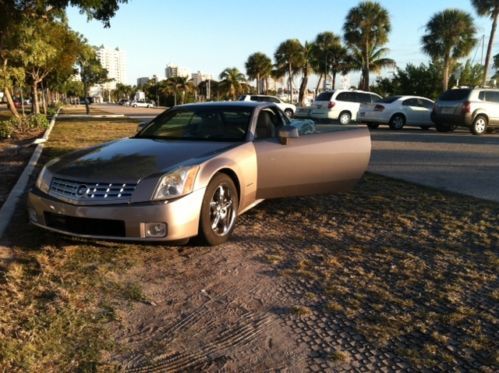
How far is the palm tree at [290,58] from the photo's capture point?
6469 cm

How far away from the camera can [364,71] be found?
2094 inches

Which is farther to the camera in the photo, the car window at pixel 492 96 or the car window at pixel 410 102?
the car window at pixel 410 102

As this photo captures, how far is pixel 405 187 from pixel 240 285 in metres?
4.33

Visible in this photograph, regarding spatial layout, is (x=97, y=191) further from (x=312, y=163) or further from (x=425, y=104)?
(x=425, y=104)

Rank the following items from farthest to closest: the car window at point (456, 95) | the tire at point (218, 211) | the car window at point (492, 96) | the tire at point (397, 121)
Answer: the tire at point (397, 121), the car window at point (492, 96), the car window at point (456, 95), the tire at point (218, 211)

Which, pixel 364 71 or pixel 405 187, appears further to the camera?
pixel 364 71

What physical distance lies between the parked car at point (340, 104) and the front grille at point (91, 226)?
1843 centimetres

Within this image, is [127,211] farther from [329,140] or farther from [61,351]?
[329,140]

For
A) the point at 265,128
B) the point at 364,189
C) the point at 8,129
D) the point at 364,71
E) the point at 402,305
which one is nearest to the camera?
the point at 402,305

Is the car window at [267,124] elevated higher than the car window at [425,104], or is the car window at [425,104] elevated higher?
the car window at [267,124]

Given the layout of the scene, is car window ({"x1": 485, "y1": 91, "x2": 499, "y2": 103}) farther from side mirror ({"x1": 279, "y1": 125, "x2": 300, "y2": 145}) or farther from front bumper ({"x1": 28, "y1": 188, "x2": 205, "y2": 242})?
front bumper ({"x1": 28, "y1": 188, "x2": 205, "y2": 242})

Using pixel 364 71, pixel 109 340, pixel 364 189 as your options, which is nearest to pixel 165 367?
pixel 109 340

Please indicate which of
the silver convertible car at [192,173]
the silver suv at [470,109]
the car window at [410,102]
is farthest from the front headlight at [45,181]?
the car window at [410,102]

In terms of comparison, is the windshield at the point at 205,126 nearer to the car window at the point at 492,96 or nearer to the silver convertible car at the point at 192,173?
the silver convertible car at the point at 192,173
